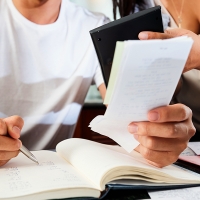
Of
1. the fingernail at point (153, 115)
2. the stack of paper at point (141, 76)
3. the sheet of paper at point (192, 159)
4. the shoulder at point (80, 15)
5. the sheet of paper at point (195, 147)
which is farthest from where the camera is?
the shoulder at point (80, 15)

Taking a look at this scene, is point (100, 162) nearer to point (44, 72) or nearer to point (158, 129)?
point (158, 129)

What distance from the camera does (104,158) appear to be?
683 mm

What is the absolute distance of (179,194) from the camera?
628mm

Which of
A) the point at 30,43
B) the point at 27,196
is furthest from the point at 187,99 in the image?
the point at 27,196

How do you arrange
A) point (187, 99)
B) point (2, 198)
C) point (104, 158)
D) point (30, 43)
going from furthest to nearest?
point (187, 99) → point (30, 43) → point (104, 158) → point (2, 198)

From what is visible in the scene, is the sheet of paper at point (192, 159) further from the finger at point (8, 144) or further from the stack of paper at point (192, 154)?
the finger at point (8, 144)

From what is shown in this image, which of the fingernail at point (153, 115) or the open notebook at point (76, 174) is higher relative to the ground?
the fingernail at point (153, 115)

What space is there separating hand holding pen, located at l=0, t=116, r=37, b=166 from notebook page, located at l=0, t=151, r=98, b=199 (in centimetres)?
3

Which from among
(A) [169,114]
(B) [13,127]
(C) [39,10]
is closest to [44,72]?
(C) [39,10]

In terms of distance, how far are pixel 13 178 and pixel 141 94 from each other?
262 millimetres

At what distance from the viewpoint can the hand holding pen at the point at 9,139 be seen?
2.29 feet

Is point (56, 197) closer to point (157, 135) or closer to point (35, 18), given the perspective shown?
point (157, 135)

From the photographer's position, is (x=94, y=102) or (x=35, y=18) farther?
(x=94, y=102)

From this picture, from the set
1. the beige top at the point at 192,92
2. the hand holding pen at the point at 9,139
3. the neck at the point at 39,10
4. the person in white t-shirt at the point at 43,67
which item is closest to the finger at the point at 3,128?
the hand holding pen at the point at 9,139
